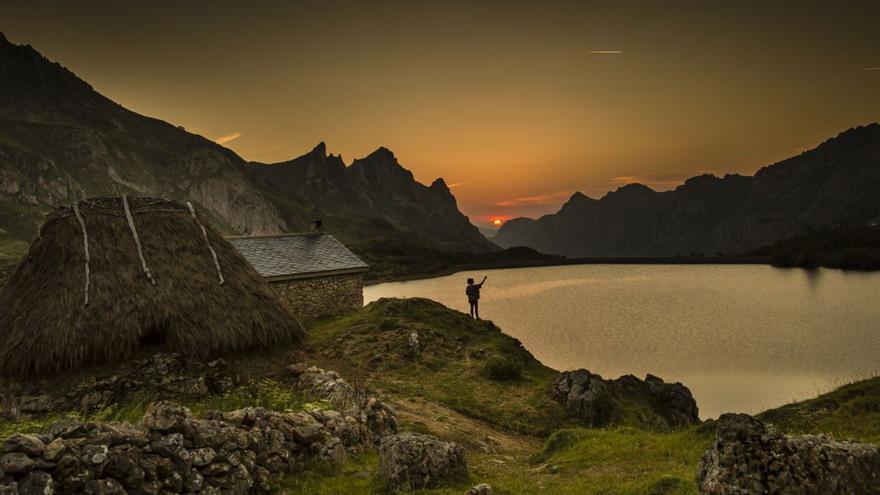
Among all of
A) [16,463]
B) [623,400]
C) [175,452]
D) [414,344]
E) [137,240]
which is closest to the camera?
[16,463]

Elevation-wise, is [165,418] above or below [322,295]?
above

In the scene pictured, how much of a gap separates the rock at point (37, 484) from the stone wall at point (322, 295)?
27857 millimetres

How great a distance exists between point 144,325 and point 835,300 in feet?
213

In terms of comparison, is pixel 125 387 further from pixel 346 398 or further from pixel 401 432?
pixel 401 432

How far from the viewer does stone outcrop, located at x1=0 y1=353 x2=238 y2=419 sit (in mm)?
14352

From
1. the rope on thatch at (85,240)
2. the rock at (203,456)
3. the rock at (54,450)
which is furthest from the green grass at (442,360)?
the rock at (54,450)

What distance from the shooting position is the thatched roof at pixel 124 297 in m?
14.5

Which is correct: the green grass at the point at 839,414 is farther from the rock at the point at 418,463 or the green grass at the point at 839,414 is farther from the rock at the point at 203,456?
the rock at the point at 203,456

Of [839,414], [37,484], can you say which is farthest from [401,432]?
[839,414]

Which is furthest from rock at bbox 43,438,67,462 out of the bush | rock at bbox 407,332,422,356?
rock at bbox 407,332,422,356

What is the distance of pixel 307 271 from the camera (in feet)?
118

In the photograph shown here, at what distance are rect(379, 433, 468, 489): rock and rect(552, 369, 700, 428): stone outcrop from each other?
11.8m

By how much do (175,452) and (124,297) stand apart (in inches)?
349

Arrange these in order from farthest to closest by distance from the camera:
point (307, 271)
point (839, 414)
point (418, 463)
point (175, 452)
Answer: point (307, 271) < point (839, 414) < point (418, 463) < point (175, 452)
